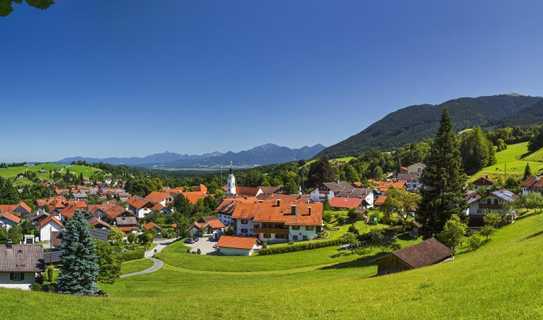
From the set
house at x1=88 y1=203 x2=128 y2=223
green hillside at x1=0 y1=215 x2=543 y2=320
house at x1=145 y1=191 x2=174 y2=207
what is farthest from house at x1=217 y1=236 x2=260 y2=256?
house at x1=145 y1=191 x2=174 y2=207

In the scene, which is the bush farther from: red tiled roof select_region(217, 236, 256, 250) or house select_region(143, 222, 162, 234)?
house select_region(143, 222, 162, 234)

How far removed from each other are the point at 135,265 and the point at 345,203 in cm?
4210

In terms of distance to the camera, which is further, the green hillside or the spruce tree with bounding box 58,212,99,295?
the spruce tree with bounding box 58,212,99,295

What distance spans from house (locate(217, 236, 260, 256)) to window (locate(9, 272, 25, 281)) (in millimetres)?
27425

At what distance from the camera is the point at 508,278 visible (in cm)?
1440

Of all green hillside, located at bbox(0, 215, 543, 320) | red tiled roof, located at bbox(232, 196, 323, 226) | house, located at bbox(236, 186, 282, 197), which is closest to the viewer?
green hillside, located at bbox(0, 215, 543, 320)

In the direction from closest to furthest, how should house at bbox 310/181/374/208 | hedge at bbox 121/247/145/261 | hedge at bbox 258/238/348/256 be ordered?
hedge at bbox 258/238/348/256
hedge at bbox 121/247/145/261
house at bbox 310/181/374/208

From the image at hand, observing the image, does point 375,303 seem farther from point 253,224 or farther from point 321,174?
point 321,174

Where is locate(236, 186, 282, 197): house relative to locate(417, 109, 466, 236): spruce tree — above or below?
below

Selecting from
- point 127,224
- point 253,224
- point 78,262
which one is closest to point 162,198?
point 127,224

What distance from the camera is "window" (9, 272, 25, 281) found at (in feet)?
115

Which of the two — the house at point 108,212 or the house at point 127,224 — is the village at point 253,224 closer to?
the house at point 127,224

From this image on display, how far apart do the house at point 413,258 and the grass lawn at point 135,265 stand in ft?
103

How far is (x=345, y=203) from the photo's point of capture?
77938 millimetres
